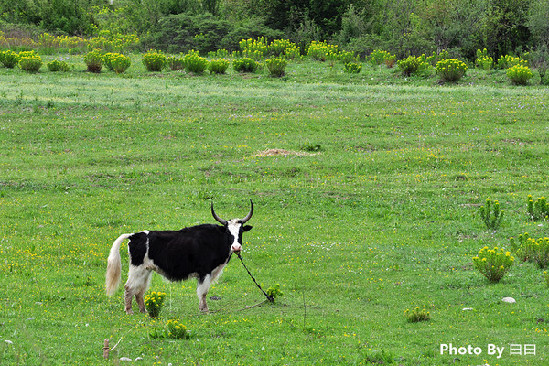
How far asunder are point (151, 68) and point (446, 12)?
2504cm

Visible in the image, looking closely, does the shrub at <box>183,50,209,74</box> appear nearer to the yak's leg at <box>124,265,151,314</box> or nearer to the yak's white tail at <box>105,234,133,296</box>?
the yak's white tail at <box>105,234,133,296</box>

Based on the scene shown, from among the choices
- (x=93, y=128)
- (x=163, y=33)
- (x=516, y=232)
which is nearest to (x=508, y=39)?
(x=163, y=33)

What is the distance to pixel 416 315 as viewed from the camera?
482 inches

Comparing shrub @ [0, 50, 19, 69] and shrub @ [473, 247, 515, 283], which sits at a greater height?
shrub @ [0, 50, 19, 69]

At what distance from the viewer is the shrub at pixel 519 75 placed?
40.7 meters

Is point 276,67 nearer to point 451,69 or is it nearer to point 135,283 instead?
point 451,69

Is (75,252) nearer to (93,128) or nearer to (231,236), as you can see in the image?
(231,236)

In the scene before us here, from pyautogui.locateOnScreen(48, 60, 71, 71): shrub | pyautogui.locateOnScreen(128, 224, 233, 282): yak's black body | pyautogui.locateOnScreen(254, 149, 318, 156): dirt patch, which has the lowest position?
pyautogui.locateOnScreen(254, 149, 318, 156): dirt patch

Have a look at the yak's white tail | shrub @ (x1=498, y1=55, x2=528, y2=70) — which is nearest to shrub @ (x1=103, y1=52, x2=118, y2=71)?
shrub @ (x1=498, y1=55, x2=528, y2=70)

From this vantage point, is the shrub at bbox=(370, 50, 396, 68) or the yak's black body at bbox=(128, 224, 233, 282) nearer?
the yak's black body at bbox=(128, 224, 233, 282)

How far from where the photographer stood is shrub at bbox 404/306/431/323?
40.2 ft

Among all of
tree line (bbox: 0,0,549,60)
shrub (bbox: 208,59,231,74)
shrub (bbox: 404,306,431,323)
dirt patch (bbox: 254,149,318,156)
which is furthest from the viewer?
tree line (bbox: 0,0,549,60)

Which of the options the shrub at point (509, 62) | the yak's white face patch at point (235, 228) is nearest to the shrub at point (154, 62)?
the shrub at point (509, 62)

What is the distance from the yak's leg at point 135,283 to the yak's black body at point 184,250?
124 mm
